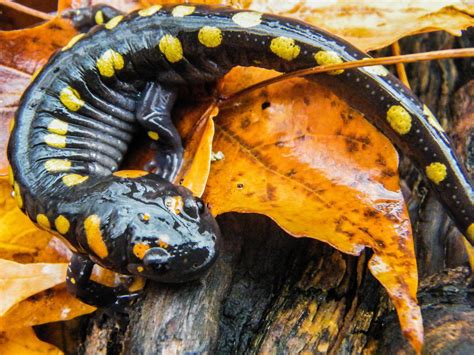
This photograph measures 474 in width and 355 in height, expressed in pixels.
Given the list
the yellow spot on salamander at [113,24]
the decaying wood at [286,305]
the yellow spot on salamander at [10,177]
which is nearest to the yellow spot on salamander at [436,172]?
the decaying wood at [286,305]

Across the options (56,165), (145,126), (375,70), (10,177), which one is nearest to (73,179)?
(56,165)

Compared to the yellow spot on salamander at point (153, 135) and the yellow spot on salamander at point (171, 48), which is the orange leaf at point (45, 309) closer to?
the yellow spot on salamander at point (153, 135)

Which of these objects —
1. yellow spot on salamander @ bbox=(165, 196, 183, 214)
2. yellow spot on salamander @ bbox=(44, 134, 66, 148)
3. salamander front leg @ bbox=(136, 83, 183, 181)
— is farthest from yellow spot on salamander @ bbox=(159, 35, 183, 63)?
yellow spot on salamander @ bbox=(165, 196, 183, 214)

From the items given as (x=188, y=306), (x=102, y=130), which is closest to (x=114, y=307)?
(x=188, y=306)

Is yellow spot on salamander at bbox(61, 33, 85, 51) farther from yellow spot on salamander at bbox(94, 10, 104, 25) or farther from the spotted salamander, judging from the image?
yellow spot on salamander at bbox(94, 10, 104, 25)

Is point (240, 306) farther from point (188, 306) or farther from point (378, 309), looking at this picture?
point (378, 309)

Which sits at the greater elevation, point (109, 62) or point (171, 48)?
point (171, 48)

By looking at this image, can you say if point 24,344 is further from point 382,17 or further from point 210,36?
point 382,17
